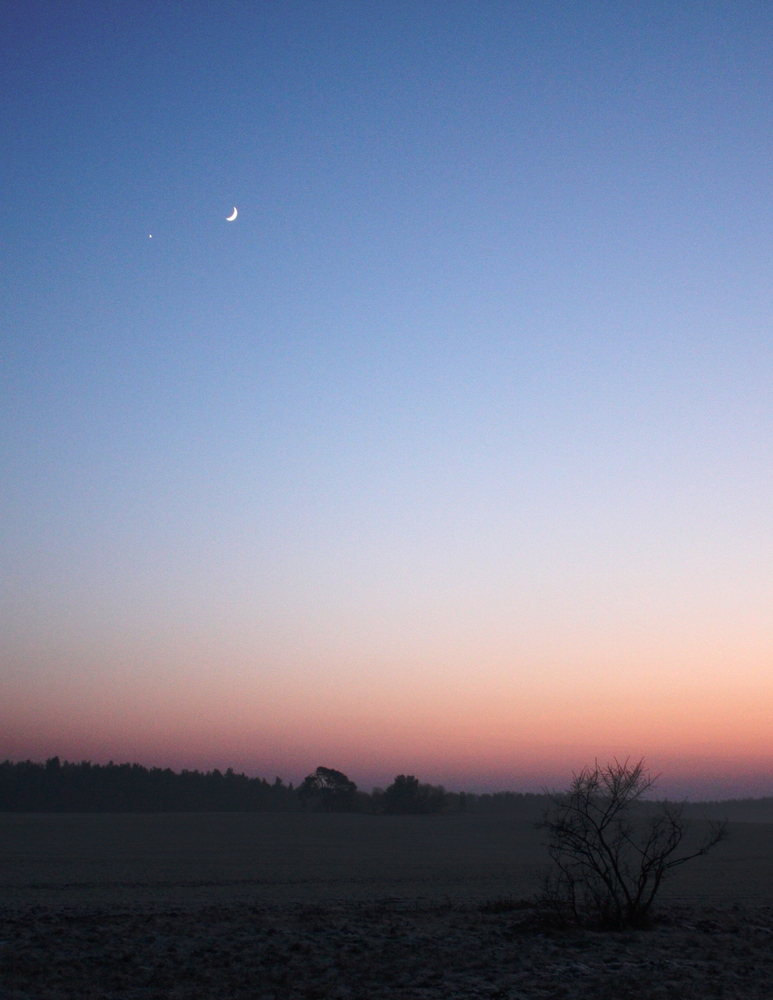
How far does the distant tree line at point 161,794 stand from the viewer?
399 feet

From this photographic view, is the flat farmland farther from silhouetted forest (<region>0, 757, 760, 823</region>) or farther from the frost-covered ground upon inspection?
silhouetted forest (<region>0, 757, 760, 823</region>)

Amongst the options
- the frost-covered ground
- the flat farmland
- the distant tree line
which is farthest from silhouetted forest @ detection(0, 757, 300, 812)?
the frost-covered ground

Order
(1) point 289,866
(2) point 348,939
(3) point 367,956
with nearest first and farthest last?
(3) point 367,956, (2) point 348,939, (1) point 289,866

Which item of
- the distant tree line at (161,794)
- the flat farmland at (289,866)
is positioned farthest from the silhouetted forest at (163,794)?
the flat farmland at (289,866)

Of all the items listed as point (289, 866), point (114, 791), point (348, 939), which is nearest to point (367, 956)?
point (348, 939)

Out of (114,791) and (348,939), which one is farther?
(114,791)

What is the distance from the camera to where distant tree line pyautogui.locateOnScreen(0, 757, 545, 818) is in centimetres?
12150

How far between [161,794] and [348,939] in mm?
129179

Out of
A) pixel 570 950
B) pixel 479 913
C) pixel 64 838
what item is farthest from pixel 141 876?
pixel 64 838

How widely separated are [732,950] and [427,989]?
647 cm

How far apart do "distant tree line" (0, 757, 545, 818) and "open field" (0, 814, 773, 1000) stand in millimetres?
91746

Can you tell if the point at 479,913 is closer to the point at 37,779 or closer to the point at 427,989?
the point at 427,989

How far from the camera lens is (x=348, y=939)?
51.6ft

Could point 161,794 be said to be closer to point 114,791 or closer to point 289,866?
point 114,791
